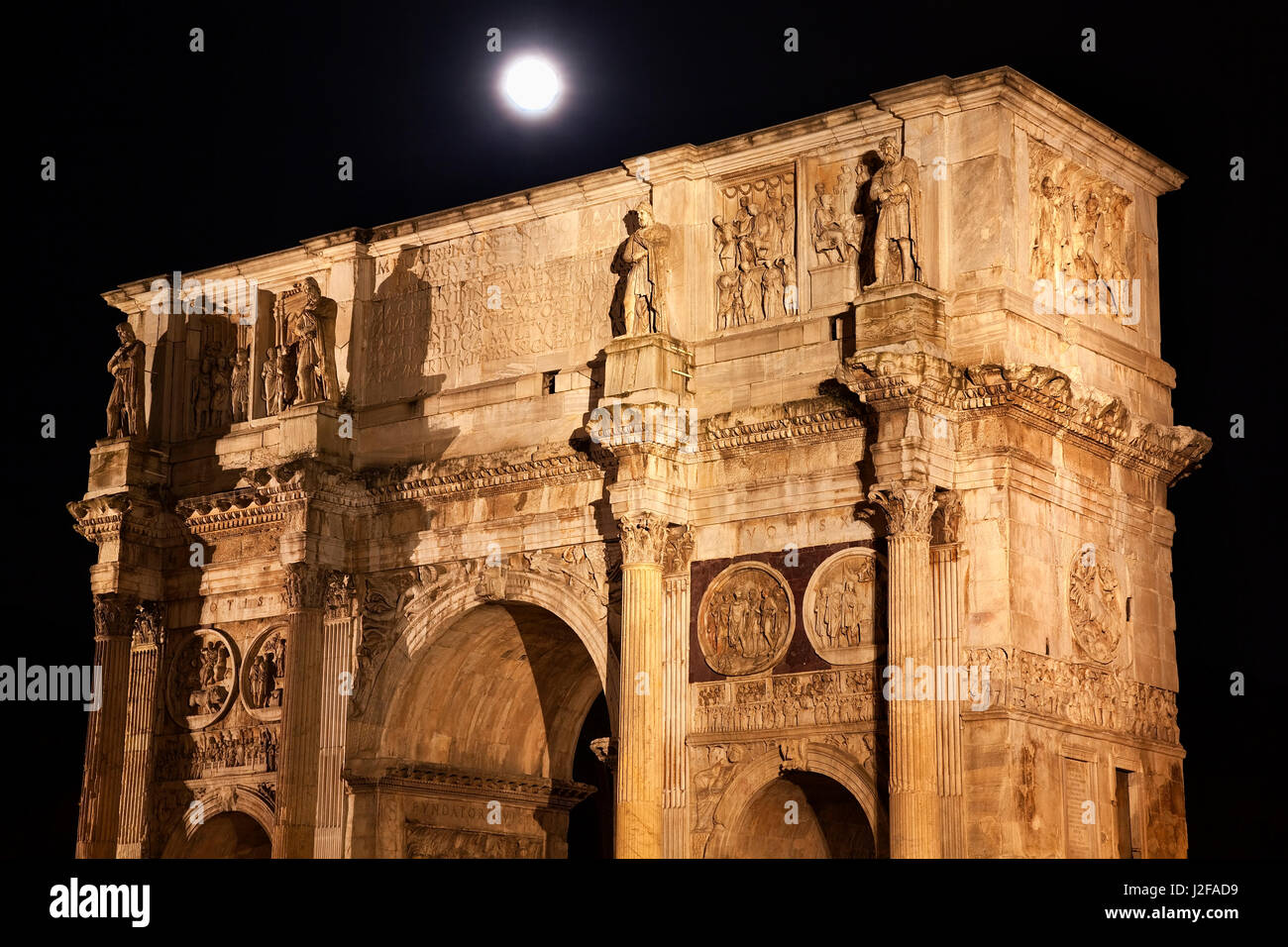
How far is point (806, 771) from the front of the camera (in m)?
23.7

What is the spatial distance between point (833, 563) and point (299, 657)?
7365mm

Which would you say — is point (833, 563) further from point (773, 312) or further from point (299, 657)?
point (299, 657)

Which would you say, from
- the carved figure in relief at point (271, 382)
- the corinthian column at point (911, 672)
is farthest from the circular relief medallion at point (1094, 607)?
the carved figure in relief at point (271, 382)

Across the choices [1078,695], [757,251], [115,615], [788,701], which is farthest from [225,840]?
[1078,695]

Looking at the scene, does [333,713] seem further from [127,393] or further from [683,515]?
[127,393]

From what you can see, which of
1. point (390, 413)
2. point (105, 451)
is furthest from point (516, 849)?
point (105, 451)

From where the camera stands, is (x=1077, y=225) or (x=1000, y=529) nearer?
(x=1000, y=529)

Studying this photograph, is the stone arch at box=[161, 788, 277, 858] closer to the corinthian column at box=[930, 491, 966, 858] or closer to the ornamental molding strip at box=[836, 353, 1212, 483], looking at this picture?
the corinthian column at box=[930, 491, 966, 858]

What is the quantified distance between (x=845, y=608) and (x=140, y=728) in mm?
10658

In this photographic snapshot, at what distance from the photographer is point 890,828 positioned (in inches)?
883

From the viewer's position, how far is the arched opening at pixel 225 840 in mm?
29016

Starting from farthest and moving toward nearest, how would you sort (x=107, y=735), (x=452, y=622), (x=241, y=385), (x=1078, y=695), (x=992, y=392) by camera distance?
(x=241, y=385), (x=107, y=735), (x=452, y=622), (x=1078, y=695), (x=992, y=392)

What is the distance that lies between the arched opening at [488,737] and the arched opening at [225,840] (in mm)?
2407

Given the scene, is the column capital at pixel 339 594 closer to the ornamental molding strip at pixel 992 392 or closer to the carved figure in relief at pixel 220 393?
the carved figure in relief at pixel 220 393
